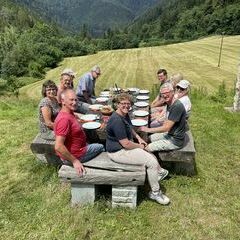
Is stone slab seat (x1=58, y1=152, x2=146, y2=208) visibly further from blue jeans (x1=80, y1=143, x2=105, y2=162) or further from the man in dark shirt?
the man in dark shirt

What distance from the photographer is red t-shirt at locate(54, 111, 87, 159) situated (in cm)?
607

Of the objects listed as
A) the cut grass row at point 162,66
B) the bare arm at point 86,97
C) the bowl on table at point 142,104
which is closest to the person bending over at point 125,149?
the bowl on table at point 142,104

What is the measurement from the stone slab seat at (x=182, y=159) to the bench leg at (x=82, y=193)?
1.73 m

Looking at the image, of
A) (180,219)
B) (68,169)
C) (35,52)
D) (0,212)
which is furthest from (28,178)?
(35,52)

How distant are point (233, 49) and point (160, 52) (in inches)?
657

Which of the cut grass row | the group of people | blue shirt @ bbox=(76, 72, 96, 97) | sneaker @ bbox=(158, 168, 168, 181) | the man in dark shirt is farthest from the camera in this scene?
the cut grass row

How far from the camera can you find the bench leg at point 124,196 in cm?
648

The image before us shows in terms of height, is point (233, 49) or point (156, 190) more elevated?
point (156, 190)

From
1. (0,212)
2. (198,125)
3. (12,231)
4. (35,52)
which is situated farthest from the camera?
(35,52)

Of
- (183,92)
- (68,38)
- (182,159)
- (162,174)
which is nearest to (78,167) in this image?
(162,174)

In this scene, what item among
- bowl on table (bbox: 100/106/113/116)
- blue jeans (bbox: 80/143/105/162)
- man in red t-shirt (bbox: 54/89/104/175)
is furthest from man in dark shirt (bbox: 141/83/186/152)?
man in red t-shirt (bbox: 54/89/104/175)

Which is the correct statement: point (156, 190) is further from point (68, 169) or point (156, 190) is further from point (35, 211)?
point (35, 211)

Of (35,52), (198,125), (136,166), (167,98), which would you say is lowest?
(35,52)

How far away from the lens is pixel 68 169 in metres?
6.42
